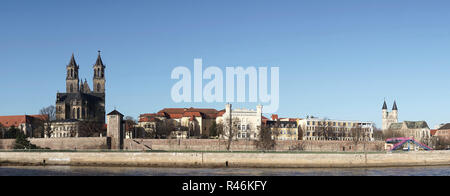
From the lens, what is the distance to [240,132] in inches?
4446

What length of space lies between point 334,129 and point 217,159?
→ 66.3 metres

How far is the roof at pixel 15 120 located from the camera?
4673 inches

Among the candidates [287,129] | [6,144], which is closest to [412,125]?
[287,129]

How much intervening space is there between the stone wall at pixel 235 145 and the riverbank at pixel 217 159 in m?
20.2

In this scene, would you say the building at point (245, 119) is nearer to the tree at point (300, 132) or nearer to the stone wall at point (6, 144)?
the tree at point (300, 132)

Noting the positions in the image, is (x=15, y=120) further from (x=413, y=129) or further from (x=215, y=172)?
(x=413, y=129)

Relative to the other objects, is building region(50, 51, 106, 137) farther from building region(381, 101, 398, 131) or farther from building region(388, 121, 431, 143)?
building region(381, 101, 398, 131)

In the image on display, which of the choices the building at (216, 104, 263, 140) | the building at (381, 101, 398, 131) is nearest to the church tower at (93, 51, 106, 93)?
the building at (216, 104, 263, 140)

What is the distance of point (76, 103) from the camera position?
121 metres
